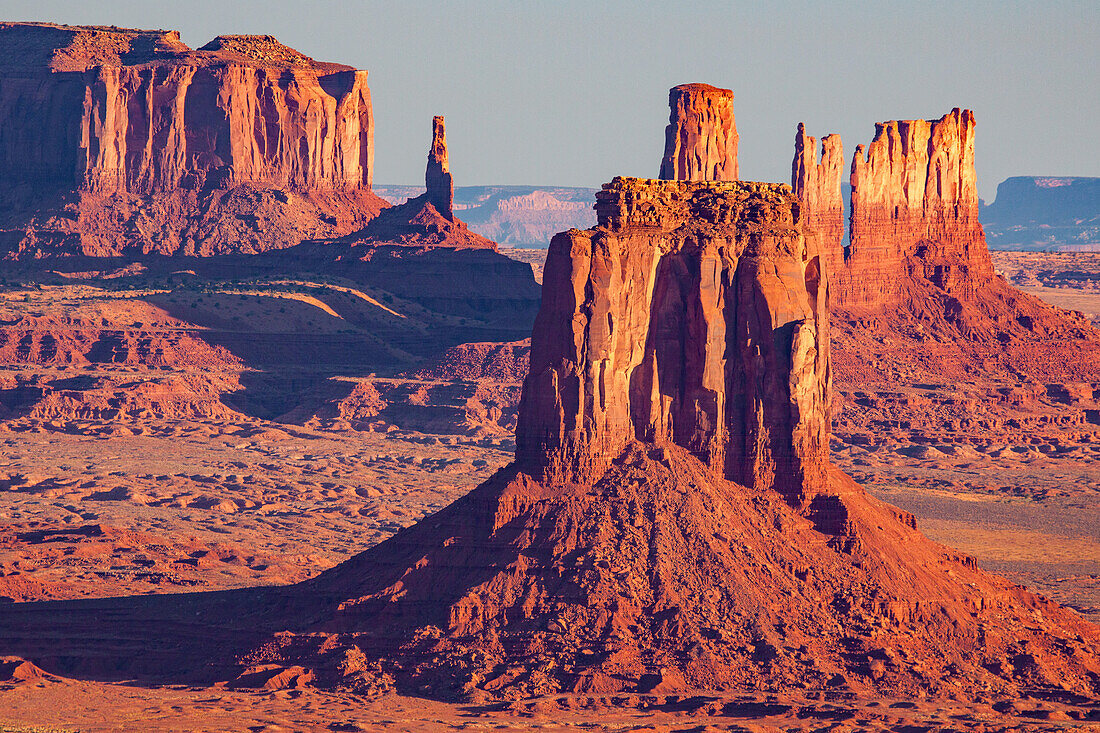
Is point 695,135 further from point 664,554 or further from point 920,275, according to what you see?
point 664,554

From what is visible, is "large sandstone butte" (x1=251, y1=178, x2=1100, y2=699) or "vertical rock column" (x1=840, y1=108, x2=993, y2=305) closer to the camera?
"large sandstone butte" (x1=251, y1=178, x2=1100, y2=699)

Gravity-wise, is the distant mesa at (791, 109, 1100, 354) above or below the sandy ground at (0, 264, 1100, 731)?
above

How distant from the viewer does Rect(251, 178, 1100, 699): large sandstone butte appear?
51875mm

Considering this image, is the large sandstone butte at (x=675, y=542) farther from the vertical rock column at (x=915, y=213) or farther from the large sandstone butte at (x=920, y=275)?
the vertical rock column at (x=915, y=213)

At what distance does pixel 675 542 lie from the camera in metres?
53.8

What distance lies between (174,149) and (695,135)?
54.6 m

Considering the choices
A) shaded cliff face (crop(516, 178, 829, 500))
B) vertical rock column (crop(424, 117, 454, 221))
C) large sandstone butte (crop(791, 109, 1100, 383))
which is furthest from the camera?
vertical rock column (crop(424, 117, 454, 221))

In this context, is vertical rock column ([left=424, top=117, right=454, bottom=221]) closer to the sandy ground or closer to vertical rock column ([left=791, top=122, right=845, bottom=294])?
the sandy ground

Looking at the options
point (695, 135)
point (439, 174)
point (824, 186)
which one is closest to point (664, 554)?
point (695, 135)

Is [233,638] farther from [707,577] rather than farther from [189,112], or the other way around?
[189,112]

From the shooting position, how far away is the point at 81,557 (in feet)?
242

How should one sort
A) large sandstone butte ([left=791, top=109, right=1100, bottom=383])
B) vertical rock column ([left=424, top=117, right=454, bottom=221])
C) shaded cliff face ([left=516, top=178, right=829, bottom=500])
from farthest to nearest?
vertical rock column ([left=424, top=117, right=454, bottom=221])
large sandstone butte ([left=791, top=109, right=1100, bottom=383])
shaded cliff face ([left=516, top=178, right=829, bottom=500])

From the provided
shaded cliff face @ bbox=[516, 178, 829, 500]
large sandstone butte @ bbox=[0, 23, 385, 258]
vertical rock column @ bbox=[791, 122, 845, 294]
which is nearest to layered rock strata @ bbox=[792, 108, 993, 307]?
vertical rock column @ bbox=[791, 122, 845, 294]

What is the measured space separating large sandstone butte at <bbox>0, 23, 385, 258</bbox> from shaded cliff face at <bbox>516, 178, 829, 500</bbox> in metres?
112
